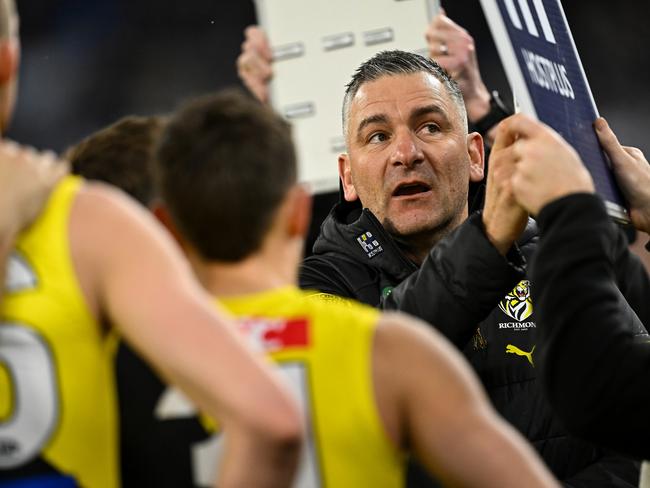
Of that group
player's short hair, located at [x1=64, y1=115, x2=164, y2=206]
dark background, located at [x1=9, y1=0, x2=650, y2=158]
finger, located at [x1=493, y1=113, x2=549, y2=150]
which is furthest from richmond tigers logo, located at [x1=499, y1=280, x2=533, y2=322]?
dark background, located at [x1=9, y1=0, x2=650, y2=158]

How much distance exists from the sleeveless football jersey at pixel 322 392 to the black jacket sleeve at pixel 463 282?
79 cm

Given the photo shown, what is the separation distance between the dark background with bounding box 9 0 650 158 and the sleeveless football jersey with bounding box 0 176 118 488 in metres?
5.66

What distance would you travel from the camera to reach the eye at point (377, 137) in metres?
3.07

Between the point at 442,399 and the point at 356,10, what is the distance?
2.89 metres

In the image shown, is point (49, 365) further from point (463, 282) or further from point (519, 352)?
point (519, 352)

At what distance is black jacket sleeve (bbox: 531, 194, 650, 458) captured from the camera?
5.82 feet

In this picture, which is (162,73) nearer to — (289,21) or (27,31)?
(27,31)

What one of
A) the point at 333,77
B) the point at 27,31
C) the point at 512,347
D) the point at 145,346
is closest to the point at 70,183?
the point at 145,346

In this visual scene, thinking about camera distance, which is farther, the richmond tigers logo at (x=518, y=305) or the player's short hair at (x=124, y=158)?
the richmond tigers logo at (x=518, y=305)

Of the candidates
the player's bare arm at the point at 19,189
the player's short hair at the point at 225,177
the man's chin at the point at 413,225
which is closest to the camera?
the player's bare arm at the point at 19,189

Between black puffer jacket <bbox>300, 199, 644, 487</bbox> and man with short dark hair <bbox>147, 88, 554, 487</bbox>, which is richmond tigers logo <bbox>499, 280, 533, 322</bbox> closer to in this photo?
black puffer jacket <bbox>300, 199, 644, 487</bbox>

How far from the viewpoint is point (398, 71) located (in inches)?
123

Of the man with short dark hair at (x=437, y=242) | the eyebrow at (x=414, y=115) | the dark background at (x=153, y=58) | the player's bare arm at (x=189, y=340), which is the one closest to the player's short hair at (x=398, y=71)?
the man with short dark hair at (x=437, y=242)

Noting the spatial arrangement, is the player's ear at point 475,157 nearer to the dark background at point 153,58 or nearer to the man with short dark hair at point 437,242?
the man with short dark hair at point 437,242
